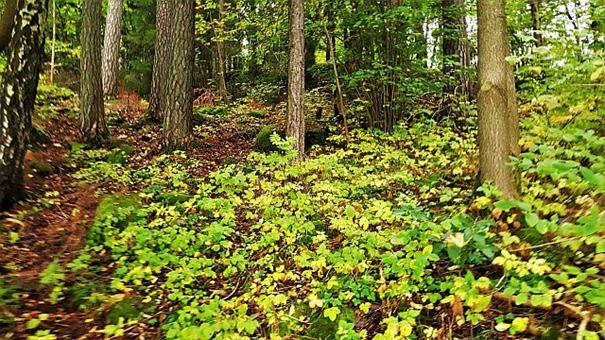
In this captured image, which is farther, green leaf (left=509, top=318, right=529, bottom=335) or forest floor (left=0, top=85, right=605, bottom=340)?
forest floor (left=0, top=85, right=605, bottom=340)

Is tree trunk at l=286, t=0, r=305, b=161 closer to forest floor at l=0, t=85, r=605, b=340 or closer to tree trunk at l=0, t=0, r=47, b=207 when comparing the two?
forest floor at l=0, t=85, r=605, b=340

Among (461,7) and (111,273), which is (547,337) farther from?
(461,7)

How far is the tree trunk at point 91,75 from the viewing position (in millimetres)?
8500

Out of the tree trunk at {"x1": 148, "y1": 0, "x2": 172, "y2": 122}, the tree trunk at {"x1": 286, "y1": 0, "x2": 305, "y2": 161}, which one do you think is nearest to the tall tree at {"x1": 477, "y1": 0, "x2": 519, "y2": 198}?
the tree trunk at {"x1": 286, "y1": 0, "x2": 305, "y2": 161}

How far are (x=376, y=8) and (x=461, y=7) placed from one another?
149cm

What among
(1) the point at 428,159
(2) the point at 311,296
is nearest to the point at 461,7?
(1) the point at 428,159

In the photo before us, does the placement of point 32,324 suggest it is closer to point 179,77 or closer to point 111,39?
point 179,77

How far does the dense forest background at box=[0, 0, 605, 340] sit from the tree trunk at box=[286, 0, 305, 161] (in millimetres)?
34

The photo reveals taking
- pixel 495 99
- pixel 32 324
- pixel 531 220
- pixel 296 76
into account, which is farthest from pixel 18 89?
pixel 531 220

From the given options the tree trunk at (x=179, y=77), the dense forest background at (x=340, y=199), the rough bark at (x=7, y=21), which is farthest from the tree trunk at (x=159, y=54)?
the rough bark at (x=7, y=21)

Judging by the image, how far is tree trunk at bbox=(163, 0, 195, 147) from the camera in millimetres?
8477

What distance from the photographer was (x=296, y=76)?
7297mm

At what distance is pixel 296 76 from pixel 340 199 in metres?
2.92

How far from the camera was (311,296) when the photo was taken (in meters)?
3.41
